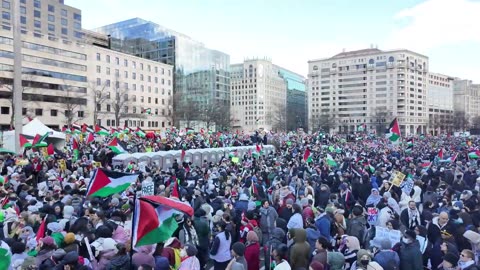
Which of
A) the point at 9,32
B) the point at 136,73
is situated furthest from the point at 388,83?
the point at 9,32

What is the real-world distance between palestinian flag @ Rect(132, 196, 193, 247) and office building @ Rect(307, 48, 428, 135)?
12764cm

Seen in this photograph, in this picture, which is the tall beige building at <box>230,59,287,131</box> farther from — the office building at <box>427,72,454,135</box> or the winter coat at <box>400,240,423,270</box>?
the winter coat at <box>400,240,423,270</box>

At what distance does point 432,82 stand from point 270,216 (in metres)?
170

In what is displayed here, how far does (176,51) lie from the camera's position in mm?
97875

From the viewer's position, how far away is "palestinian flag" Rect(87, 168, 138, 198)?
7988mm

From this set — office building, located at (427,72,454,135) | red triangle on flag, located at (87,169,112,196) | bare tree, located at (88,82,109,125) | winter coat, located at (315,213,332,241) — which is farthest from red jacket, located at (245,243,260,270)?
office building, located at (427,72,454,135)

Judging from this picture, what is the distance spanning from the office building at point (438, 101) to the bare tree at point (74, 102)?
4449 inches

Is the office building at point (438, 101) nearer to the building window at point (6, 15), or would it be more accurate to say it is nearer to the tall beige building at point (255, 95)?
the tall beige building at point (255, 95)

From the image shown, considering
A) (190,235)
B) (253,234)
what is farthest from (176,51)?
(253,234)

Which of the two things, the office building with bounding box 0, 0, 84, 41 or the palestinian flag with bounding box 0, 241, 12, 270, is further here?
the office building with bounding box 0, 0, 84, 41

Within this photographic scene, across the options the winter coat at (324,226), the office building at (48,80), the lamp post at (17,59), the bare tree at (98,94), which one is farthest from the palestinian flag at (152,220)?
the bare tree at (98,94)

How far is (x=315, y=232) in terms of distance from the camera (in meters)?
7.55

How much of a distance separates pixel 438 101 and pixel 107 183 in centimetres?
17557

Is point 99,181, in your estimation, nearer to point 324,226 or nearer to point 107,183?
point 107,183
